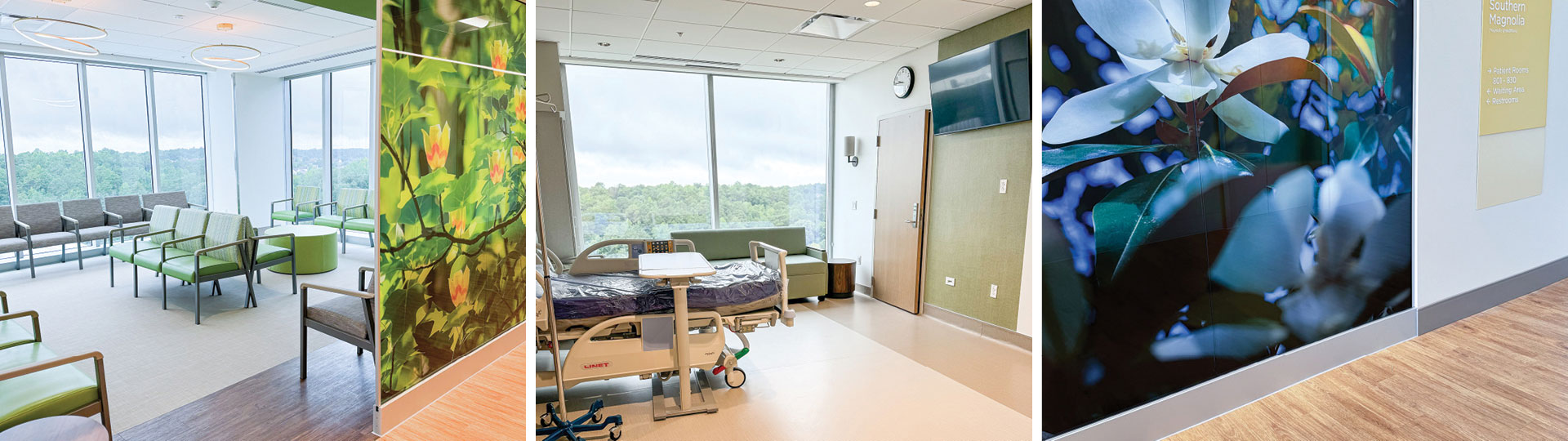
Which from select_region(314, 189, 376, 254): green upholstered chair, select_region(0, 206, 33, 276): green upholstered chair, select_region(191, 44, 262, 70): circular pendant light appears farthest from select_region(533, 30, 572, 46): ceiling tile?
select_region(314, 189, 376, 254): green upholstered chair

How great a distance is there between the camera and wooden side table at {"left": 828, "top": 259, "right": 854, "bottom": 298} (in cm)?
528

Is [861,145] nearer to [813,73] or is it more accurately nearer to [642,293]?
[813,73]

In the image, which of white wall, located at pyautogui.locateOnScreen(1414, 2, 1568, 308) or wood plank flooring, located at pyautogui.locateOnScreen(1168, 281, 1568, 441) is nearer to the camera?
wood plank flooring, located at pyautogui.locateOnScreen(1168, 281, 1568, 441)

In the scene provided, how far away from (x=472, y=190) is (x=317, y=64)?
5.49m

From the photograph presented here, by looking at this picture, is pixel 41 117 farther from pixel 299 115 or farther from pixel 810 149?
pixel 810 149

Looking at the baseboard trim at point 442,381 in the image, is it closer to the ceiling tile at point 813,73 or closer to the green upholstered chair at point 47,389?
the green upholstered chair at point 47,389

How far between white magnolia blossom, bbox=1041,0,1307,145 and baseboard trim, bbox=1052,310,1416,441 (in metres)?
0.88

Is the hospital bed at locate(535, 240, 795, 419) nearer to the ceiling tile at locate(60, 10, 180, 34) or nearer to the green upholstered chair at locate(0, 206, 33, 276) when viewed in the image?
the green upholstered chair at locate(0, 206, 33, 276)

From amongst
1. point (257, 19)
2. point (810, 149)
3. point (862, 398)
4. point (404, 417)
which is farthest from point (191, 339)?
point (810, 149)

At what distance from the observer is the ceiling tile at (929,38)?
158 inches

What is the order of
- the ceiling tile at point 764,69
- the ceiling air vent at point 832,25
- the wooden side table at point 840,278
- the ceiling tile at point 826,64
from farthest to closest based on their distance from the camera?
the wooden side table at point 840,278 → the ceiling tile at point 764,69 → the ceiling tile at point 826,64 → the ceiling air vent at point 832,25

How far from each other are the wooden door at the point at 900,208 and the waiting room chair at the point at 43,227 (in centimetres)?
638

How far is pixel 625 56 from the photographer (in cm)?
457

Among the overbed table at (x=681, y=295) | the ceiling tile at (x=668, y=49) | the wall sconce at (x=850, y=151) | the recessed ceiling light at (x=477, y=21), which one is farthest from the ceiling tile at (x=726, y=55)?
the overbed table at (x=681, y=295)
